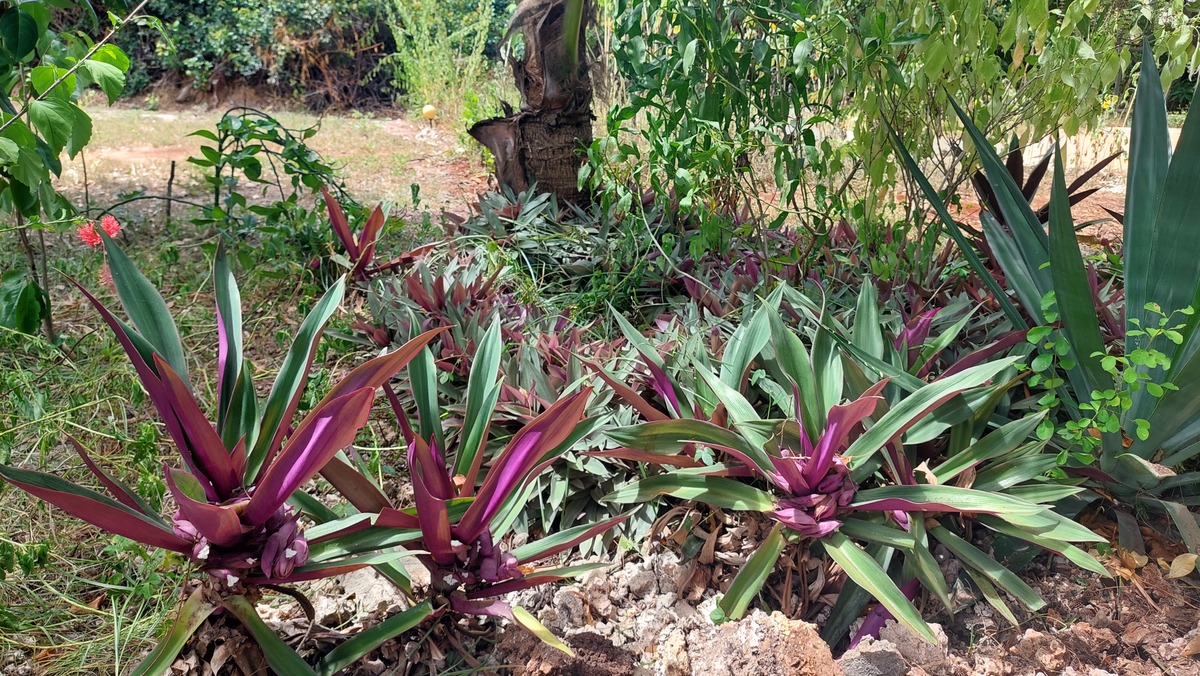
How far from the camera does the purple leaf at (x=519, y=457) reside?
1.23 m

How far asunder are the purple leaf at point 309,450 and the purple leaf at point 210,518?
0.13 feet

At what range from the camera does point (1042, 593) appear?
151 cm

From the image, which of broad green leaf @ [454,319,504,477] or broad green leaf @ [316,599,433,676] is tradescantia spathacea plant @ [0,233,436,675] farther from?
broad green leaf @ [454,319,504,477]

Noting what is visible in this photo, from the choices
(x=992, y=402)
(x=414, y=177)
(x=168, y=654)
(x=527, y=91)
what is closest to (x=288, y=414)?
(x=168, y=654)

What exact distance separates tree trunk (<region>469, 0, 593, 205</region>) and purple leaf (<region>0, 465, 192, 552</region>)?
2507mm

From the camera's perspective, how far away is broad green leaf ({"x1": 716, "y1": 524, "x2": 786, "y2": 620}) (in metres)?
1.38

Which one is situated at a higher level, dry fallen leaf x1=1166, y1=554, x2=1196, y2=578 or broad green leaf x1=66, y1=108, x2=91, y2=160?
broad green leaf x1=66, y1=108, x2=91, y2=160

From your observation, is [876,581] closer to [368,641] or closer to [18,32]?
[368,641]

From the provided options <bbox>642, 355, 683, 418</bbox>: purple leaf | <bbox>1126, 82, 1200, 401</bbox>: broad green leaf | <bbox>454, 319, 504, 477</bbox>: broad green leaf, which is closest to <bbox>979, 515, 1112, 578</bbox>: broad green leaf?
<bbox>1126, 82, 1200, 401</bbox>: broad green leaf

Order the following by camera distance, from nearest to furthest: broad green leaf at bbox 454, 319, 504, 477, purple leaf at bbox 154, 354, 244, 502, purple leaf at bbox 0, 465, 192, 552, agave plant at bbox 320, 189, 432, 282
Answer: purple leaf at bbox 0, 465, 192, 552
purple leaf at bbox 154, 354, 244, 502
broad green leaf at bbox 454, 319, 504, 477
agave plant at bbox 320, 189, 432, 282

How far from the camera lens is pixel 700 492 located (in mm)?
1501

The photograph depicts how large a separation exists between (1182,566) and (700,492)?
0.95 metres

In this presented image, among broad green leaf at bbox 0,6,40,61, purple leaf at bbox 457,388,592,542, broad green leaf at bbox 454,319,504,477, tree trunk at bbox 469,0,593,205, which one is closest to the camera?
purple leaf at bbox 457,388,592,542

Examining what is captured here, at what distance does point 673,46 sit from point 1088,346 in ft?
4.71
